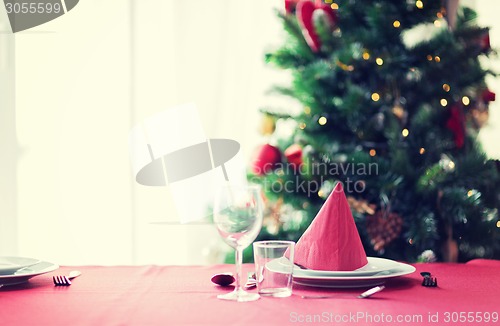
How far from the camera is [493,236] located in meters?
2.22

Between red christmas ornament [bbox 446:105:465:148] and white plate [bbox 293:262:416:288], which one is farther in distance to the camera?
red christmas ornament [bbox 446:105:465:148]

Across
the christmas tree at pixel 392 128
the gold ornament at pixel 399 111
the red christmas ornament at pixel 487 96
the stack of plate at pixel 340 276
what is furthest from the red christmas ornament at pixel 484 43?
the stack of plate at pixel 340 276

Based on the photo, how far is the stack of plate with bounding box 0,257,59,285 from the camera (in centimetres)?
114

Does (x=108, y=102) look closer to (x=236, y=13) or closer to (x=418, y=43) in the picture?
(x=236, y=13)

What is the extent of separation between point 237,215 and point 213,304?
0.44 ft

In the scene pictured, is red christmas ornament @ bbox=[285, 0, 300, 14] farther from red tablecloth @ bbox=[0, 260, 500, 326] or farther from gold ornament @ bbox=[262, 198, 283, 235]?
red tablecloth @ bbox=[0, 260, 500, 326]

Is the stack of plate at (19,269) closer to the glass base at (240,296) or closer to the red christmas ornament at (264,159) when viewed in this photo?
the glass base at (240,296)

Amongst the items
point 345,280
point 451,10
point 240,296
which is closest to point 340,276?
point 345,280

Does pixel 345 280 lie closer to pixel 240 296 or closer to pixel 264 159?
pixel 240 296

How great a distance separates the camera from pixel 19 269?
3.91 ft

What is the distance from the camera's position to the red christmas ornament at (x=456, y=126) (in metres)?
2.25

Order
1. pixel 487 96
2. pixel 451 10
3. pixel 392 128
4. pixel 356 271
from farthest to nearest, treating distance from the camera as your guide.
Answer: pixel 451 10 → pixel 487 96 → pixel 392 128 → pixel 356 271

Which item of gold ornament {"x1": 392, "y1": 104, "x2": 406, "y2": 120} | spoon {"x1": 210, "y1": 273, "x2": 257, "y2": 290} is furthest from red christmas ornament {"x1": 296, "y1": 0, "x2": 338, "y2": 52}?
spoon {"x1": 210, "y1": 273, "x2": 257, "y2": 290}

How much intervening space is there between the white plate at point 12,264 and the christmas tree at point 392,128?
1.12 m
